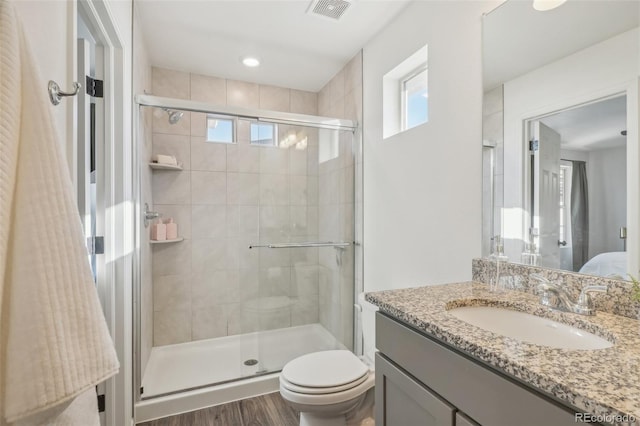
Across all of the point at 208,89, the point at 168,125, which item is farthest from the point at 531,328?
the point at 208,89

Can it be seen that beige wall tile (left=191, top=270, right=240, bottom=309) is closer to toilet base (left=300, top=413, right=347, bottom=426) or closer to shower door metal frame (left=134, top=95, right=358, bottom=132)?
shower door metal frame (left=134, top=95, right=358, bottom=132)

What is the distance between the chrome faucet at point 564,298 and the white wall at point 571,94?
141 mm

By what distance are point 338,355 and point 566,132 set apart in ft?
4.84

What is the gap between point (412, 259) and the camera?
1872 mm

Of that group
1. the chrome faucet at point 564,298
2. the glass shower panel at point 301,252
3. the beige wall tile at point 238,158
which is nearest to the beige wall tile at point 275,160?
the glass shower panel at point 301,252

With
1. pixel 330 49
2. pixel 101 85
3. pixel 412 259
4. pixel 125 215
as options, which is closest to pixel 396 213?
pixel 412 259

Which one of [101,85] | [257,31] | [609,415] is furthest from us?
[257,31]

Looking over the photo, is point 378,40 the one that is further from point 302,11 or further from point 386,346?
point 386,346

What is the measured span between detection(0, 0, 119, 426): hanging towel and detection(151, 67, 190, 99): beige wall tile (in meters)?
2.43

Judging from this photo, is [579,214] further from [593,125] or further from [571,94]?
[571,94]

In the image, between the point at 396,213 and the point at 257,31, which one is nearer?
the point at 396,213

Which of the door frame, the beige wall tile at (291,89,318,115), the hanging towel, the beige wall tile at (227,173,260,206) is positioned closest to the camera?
the hanging towel


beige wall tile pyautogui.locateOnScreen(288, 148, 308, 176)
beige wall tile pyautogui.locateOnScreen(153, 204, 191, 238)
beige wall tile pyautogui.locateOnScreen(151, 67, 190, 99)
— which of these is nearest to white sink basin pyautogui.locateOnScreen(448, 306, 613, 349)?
beige wall tile pyautogui.locateOnScreen(288, 148, 308, 176)

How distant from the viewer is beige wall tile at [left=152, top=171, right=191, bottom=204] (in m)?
2.69
